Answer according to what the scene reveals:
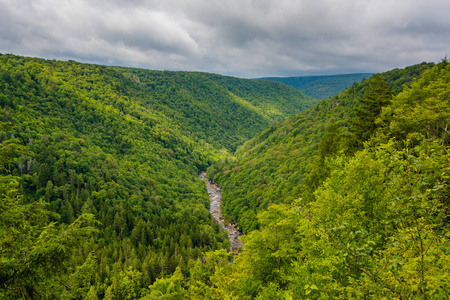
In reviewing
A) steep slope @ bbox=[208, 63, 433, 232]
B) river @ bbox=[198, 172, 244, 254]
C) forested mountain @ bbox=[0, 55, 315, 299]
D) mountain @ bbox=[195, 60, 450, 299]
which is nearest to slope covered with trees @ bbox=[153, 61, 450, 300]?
mountain @ bbox=[195, 60, 450, 299]

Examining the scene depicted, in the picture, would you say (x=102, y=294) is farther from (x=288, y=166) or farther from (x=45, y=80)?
(x=45, y=80)

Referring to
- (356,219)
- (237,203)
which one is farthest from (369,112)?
(237,203)

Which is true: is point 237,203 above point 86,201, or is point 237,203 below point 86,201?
below

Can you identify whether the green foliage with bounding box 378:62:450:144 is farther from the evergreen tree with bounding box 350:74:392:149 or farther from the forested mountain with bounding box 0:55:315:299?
the forested mountain with bounding box 0:55:315:299

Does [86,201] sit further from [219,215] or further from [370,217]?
[370,217]

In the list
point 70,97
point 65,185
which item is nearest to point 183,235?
point 65,185

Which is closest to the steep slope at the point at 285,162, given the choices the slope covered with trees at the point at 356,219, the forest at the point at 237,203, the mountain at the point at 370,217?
the forest at the point at 237,203

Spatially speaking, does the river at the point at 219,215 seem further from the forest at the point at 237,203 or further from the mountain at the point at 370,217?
the mountain at the point at 370,217
